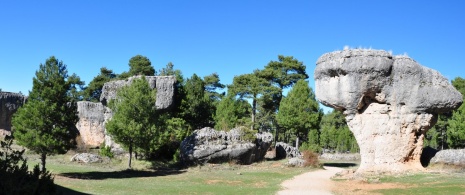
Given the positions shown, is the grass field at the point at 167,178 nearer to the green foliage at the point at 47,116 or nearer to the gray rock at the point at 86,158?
the gray rock at the point at 86,158

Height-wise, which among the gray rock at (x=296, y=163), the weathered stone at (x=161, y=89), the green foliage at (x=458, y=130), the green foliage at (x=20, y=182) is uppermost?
the weathered stone at (x=161, y=89)

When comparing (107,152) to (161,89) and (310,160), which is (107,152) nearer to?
(161,89)

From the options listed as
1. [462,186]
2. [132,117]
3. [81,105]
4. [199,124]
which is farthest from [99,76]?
[462,186]

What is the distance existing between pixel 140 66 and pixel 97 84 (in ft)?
29.4

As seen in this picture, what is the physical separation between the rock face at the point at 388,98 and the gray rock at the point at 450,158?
58.2 inches

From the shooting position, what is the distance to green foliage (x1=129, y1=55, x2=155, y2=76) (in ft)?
242

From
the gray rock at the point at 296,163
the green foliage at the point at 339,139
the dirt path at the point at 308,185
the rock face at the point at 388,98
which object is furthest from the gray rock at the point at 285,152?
the green foliage at the point at 339,139

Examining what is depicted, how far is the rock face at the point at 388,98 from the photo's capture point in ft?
99.1

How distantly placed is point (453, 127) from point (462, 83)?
11.8m

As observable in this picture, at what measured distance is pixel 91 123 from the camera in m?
54.0

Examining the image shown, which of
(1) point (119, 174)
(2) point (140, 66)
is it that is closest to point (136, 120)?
(1) point (119, 174)

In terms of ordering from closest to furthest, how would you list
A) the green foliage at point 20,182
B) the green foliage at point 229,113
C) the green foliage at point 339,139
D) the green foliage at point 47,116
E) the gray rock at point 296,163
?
the green foliage at point 20,182
the green foliage at point 47,116
the gray rock at point 296,163
the green foliage at point 229,113
the green foliage at point 339,139

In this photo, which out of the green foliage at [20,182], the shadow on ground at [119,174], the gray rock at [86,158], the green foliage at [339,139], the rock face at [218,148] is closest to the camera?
the green foliage at [20,182]

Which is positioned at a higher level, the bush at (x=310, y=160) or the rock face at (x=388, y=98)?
the rock face at (x=388, y=98)
